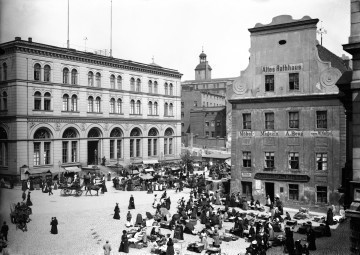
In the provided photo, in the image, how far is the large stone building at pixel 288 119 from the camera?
30641 mm

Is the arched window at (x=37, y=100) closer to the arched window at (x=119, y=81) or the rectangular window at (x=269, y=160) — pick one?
the arched window at (x=119, y=81)

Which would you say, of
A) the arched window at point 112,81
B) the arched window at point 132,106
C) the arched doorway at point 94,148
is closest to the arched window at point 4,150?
the arched doorway at point 94,148

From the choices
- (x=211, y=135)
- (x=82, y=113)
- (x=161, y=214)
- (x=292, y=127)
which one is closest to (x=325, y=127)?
(x=292, y=127)

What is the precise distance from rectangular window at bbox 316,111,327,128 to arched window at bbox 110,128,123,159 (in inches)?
1285

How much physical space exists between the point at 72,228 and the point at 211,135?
63.2m

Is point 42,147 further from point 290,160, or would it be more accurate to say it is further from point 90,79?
point 290,160

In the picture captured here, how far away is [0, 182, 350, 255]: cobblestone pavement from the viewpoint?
20922 millimetres

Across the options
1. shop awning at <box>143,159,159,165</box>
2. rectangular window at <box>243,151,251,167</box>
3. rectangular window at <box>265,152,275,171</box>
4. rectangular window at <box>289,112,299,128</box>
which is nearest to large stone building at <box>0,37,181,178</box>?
shop awning at <box>143,159,159,165</box>

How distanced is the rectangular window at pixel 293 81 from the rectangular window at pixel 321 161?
20.5 ft

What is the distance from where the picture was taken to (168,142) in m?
65.8

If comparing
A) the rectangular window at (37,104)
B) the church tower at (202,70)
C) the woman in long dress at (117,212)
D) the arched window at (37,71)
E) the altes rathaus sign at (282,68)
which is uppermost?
the church tower at (202,70)

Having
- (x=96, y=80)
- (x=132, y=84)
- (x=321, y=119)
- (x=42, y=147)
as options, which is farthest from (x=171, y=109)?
(x=321, y=119)

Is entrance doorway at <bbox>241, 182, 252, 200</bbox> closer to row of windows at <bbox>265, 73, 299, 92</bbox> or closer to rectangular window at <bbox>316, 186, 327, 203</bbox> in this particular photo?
rectangular window at <bbox>316, 186, 327, 203</bbox>

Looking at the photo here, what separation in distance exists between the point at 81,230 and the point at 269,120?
63.0 ft
